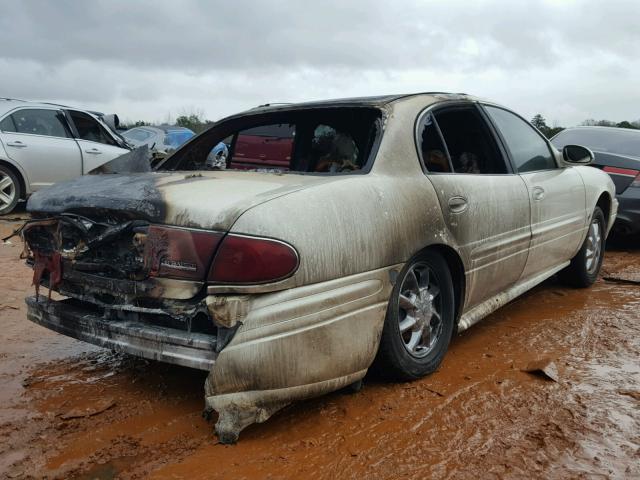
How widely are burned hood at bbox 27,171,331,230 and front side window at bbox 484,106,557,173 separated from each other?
1788mm

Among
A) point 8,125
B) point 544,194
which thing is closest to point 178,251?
point 544,194

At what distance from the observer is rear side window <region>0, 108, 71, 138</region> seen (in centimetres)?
778

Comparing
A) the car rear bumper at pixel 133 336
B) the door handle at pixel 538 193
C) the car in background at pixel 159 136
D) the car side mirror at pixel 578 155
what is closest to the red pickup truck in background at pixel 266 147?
the car rear bumper at pixel 133 336

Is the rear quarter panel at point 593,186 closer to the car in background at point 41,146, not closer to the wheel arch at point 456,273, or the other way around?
the wheel arch at point 456,273

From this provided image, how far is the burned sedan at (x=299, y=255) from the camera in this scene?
214 cm

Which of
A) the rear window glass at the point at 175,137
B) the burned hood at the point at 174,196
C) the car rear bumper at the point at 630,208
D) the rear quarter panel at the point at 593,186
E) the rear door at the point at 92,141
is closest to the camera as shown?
the burned hood at the point at 174,196

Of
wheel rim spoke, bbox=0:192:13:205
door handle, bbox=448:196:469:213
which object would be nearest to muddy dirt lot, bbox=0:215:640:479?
door handle, bbox=448:196:469:213

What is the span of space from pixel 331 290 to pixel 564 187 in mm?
2711

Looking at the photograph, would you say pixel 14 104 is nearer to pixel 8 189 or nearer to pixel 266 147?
pixel 8 189

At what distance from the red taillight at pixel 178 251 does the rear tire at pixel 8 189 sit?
6.49m

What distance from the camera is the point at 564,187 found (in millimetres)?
4234

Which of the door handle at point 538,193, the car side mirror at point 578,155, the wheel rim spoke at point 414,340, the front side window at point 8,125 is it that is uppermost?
the front side window at point 8,125

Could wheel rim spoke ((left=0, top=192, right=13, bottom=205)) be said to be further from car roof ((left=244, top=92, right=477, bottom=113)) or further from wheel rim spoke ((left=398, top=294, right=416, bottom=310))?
wheel rim spoke ((left=398, top=294, right=416, bottom=310))

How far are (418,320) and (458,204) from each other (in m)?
0.65
